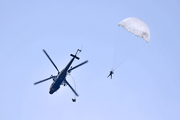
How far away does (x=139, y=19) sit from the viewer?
6297cm

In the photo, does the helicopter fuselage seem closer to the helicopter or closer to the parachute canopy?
the helicopter

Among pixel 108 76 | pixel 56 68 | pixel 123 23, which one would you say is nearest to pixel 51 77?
pixel 56 68

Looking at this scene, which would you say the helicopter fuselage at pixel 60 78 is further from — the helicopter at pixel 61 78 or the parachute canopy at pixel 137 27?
the parachute canopy at pixel 137 27

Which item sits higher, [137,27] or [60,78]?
[137,27]

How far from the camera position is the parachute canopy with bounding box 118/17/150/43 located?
60375mm

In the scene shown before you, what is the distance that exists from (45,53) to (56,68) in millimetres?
5048

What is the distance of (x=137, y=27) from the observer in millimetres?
60656

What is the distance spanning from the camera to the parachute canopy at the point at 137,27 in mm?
60375

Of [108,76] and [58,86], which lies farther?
[58,86]

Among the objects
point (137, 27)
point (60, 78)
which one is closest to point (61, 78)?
point (60, 78)

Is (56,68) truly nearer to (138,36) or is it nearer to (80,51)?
(80,51)

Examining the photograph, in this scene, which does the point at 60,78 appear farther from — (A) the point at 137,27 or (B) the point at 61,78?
(A) the point at 137,27

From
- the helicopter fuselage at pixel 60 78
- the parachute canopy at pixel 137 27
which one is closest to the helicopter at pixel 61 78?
the helicopter fuselage at pixel 60 78

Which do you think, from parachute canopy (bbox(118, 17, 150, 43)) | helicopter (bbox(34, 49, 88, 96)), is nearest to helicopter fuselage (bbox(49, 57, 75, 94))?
helicopter (bbox(34, 49, 88, 96))
